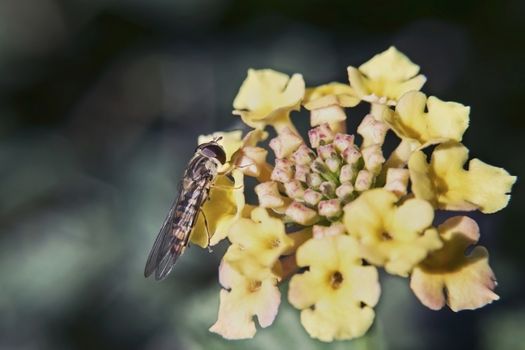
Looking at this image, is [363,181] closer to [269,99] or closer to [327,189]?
[327,189]

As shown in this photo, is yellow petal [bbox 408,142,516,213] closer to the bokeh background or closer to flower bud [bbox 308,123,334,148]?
flower bud [bbox 308,123,334,148]

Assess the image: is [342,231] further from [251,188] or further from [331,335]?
[251,188]

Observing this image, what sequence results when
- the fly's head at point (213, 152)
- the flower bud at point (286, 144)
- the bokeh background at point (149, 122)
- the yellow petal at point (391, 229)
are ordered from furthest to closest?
the bokeh background at point (149, 122)
the fly's head at point (213, 152)
the flower bud at point (286, 144)
the yellow petal at point (391, 229)

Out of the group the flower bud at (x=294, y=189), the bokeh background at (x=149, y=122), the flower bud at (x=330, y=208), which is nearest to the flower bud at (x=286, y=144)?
the flower bud at (x=294, y=189)

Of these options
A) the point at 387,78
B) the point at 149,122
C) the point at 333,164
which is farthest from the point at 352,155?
the point at 149,122

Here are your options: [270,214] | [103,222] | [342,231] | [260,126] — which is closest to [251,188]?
[103,222]

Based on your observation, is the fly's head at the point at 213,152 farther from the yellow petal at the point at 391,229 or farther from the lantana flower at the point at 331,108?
the yellow petal at the point at 391,229

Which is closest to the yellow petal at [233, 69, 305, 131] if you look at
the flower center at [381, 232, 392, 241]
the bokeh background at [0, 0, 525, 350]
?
the flower center at [381, 232, 392, 241]
